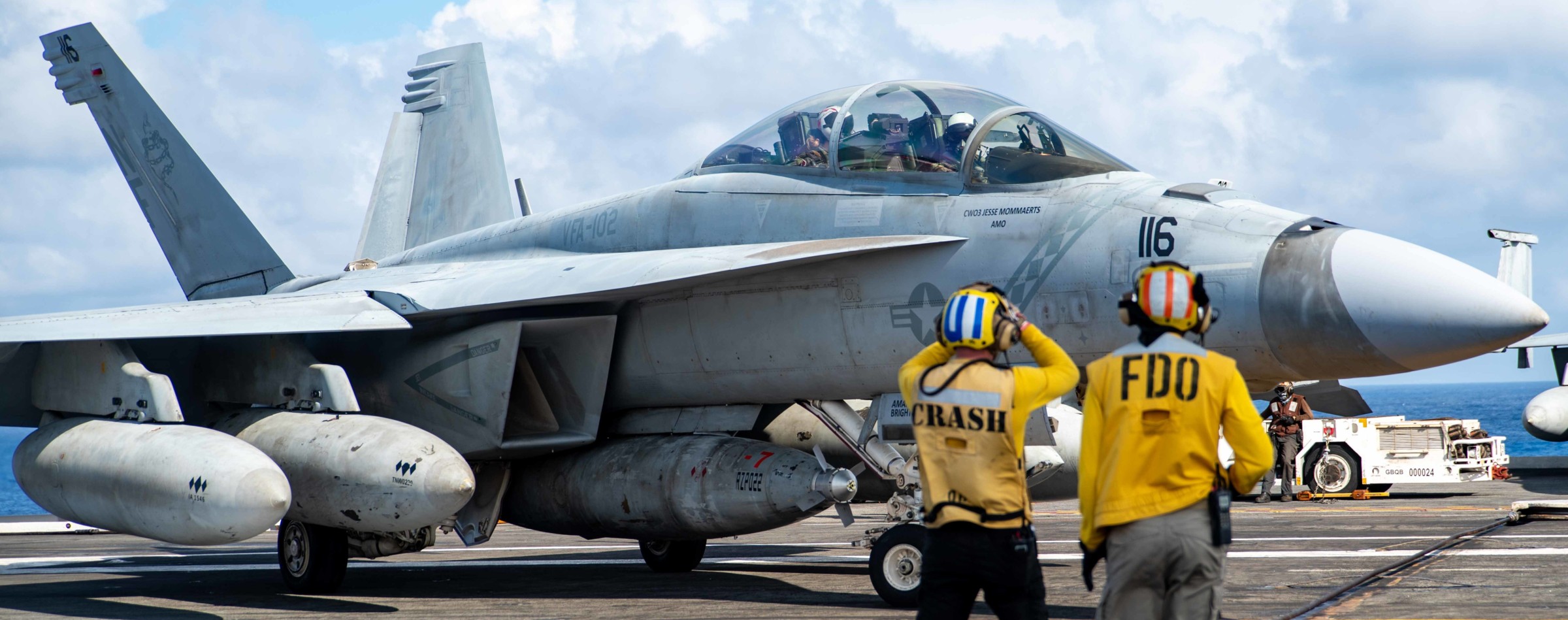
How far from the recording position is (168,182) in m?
12.6

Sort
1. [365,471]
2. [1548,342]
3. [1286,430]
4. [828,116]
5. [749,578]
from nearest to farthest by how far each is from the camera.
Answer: [365,471] → [828,116] → [749,578] → [1286,430] → [1548,342]

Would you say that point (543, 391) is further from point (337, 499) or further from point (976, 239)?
point (976, 239)

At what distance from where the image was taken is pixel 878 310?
815cm

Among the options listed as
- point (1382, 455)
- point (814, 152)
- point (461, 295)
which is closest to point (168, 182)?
point (461, 295)

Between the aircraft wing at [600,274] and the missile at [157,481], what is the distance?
1.74 meters

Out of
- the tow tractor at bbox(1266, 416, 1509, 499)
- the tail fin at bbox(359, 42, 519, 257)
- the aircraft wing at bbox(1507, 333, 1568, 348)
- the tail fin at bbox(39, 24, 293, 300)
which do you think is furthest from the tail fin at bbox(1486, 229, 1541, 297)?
the tail fin at bbox(39, 24, 293, 300)

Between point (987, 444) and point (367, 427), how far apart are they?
5.33m

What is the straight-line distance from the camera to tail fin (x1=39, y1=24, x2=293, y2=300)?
1254 centimetres

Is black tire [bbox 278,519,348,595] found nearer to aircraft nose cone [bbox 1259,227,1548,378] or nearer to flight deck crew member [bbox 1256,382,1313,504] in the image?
aircraft nose cone [bbox 1259,227,1548,378]

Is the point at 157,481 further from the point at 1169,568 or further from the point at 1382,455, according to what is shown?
the point at 1382,455

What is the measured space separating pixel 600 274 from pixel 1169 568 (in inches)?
210

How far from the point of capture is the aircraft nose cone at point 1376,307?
20.5 feet

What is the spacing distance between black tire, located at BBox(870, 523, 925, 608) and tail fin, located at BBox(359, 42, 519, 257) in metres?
8.18

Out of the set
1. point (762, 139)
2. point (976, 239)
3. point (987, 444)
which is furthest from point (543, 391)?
point (987, 444)
